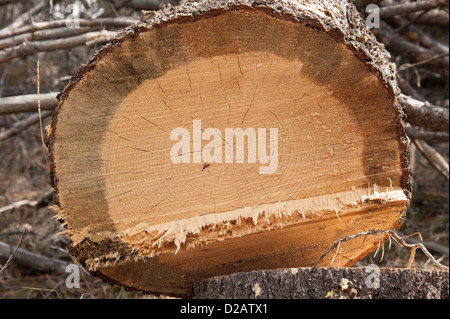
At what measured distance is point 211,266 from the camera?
194cm

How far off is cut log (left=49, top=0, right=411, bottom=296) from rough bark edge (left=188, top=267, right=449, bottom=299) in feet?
0.91

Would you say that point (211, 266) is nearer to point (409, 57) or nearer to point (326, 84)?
point (326, 84)

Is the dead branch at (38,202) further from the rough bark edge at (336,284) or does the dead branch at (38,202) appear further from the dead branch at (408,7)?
the dead branch at (408,7)

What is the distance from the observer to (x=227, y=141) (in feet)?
5.60

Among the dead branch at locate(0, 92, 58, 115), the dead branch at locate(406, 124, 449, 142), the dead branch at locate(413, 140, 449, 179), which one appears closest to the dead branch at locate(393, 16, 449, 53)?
the dead branch at locate(413, 140, 449, 179)

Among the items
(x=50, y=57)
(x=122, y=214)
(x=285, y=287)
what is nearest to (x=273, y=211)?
(x=285, y=287)

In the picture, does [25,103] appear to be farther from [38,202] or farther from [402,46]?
[402,46]

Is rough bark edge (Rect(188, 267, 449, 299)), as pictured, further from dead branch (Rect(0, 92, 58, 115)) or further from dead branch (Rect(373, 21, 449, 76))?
dead branch (Rect(373, 21, 449, 76))

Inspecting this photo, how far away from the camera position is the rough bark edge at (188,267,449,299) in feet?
4.77

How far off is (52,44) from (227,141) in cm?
167

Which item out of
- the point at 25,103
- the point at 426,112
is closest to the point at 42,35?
the point at 25,103

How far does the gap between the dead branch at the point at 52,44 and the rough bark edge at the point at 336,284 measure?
181 centimetres

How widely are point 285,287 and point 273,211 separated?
332 mm

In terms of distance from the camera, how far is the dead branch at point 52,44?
270cm
